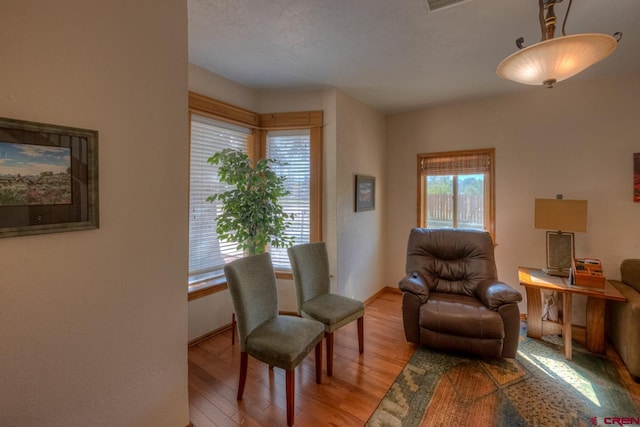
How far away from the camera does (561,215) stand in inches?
103

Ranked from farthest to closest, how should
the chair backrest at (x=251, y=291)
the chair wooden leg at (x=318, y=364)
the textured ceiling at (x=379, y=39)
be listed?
the chair wooden leg at (x=318, y=364) → the chair backrest at (x=251, y=291) → the textured ceiling at (x=379, y=39)

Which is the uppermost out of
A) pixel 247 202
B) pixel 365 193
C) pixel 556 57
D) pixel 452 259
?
pixel 556 57

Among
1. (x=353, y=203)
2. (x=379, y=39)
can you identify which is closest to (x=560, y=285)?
(x=353, y=203)

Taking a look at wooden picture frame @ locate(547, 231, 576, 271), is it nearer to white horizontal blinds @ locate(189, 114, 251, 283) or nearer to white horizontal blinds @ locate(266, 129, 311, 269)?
white horizontal blinds @ locate(266, 129, 311, 269)

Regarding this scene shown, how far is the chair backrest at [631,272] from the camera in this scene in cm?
251

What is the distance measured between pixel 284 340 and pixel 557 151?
352cm

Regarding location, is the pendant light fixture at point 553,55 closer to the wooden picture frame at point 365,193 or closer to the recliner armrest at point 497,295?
the recliner armrest at point 497,295

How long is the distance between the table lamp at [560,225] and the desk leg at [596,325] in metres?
0.31

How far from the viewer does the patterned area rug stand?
5.78ft

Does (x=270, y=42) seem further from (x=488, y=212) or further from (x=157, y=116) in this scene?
(x=488, y=212)

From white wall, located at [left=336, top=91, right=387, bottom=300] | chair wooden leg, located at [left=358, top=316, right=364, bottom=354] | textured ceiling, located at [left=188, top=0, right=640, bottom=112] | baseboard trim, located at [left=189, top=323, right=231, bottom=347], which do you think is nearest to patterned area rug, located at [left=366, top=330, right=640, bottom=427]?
chair wooden leg, located at [left=358, top=316, right=364, bottom=354]

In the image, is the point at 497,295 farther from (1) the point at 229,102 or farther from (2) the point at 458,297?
(1) the point at 229,102

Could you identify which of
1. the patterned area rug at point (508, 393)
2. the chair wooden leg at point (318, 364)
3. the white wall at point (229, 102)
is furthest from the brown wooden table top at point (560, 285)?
the white wall at point (229, 102)

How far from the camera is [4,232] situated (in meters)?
1.06
